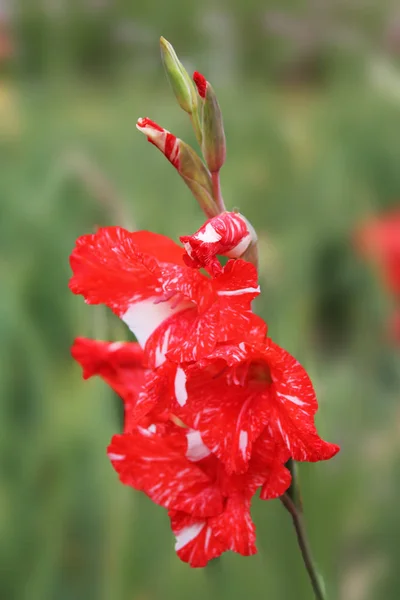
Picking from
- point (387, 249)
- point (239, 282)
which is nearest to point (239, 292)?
point (239, 282)

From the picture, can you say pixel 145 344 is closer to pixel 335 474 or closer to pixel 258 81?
pixel 335 474

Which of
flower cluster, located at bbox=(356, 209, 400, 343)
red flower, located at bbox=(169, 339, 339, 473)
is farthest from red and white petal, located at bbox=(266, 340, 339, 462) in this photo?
flower cluster, located at bbox=(356, 209, 400, 343)

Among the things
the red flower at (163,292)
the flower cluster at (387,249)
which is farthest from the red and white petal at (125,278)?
the flower cluster at (387,249)

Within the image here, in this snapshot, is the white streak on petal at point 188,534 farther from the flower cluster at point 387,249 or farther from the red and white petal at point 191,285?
the flower cluster at point 387,249

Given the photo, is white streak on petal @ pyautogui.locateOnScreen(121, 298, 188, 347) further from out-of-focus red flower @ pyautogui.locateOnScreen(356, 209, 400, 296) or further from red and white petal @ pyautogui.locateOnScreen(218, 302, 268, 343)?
out-of-focus red flower @ pyautogui.locateOnScreen(356, 209, 400, 296)

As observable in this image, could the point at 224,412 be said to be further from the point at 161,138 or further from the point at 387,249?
the point at 387,249

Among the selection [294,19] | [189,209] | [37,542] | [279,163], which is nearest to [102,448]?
[37,542]
